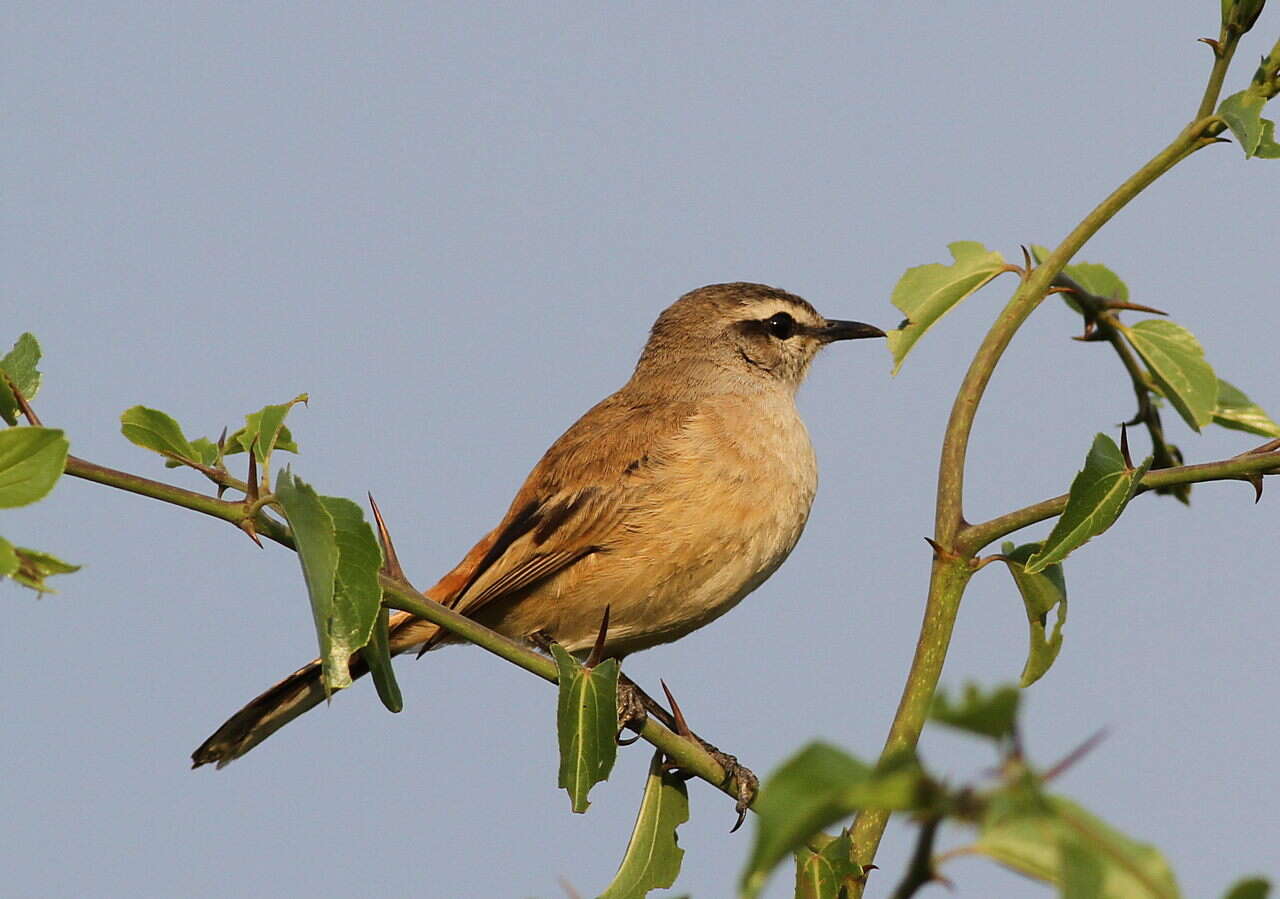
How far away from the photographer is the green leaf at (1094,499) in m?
3.27

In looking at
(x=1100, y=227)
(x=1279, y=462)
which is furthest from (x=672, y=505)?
(x=1279, y=462)

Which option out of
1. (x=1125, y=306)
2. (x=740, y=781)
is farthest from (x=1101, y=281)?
(x=740, y=781)

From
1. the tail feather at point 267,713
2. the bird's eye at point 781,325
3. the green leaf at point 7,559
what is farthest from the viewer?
the bird's eye at point 781,325

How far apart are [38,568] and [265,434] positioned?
69 centimetres

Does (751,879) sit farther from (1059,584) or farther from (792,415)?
(792,415)

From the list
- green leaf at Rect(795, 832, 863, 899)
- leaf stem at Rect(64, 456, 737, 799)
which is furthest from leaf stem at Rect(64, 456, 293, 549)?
green leaf at Rect(795, 832, 863, 899)

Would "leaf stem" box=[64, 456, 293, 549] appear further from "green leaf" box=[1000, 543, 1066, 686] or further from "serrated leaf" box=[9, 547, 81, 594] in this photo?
"green leaf" box=[1000, 543, 1066, 686]

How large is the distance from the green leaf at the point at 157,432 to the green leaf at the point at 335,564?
0.66 m

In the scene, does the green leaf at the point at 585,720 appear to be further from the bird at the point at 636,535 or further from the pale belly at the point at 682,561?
the pale belly at the point at 682,561

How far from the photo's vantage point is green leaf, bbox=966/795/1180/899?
114 centimetres

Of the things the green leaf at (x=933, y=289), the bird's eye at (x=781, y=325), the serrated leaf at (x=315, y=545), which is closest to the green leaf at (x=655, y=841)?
the green leaf at (x=933, y=289)

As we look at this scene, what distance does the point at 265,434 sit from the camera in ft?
10.2

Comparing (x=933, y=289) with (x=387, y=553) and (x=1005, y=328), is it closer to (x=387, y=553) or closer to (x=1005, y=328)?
(x=1005, y=328)

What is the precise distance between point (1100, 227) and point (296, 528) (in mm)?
2172
